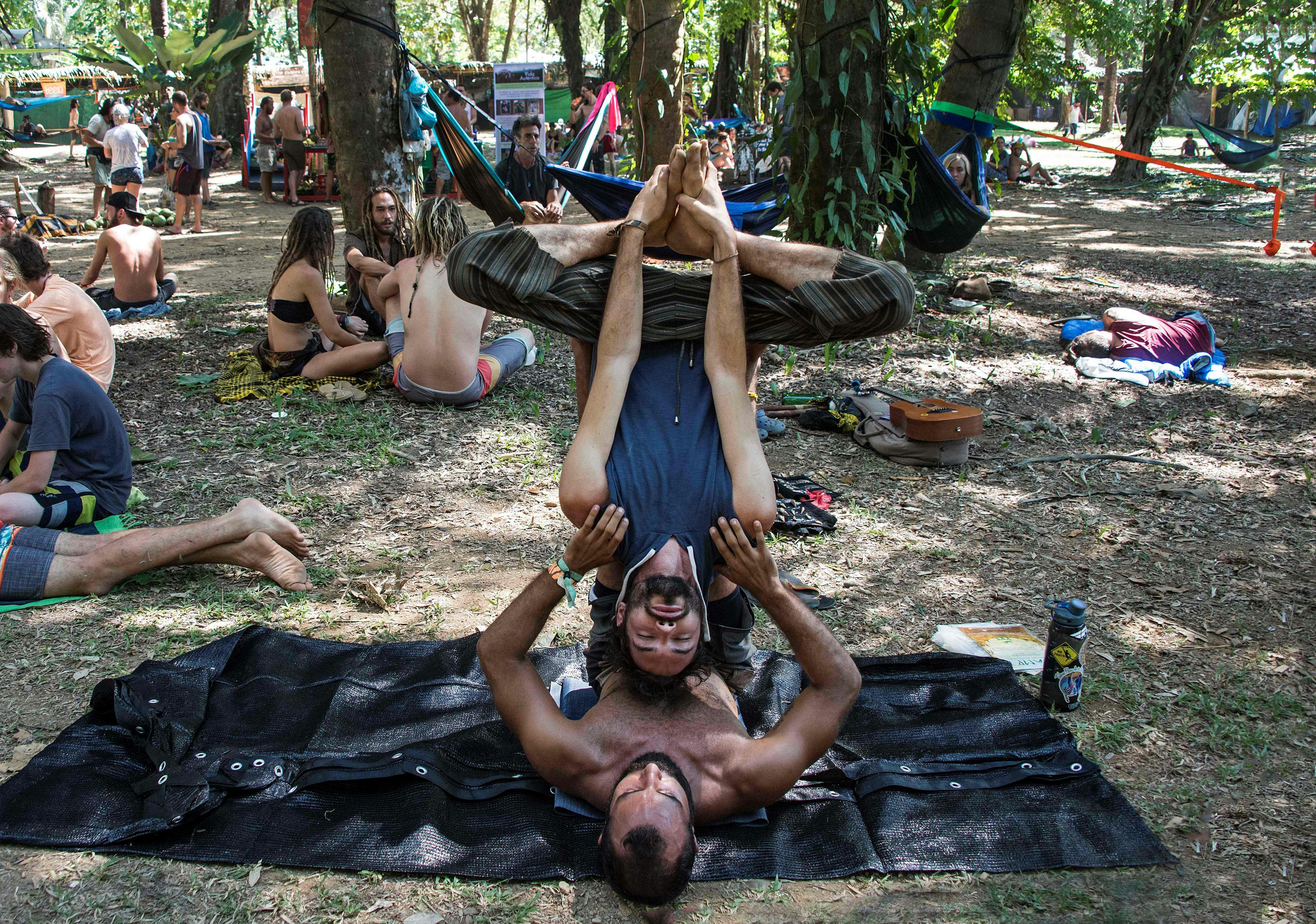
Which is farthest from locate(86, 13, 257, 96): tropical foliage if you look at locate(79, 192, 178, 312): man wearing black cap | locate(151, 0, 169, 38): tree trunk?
locate(79, 192, 178, 312): man wearing black cap

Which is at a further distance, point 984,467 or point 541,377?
point 541,377

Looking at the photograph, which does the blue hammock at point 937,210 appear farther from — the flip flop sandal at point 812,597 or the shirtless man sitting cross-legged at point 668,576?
the shirtless man sitting cross-legged at point 668,576

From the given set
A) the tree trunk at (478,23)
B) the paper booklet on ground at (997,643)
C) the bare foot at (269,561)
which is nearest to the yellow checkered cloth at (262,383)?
the bare foot at (269,561)

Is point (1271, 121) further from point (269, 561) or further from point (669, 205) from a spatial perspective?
point (269, 561)

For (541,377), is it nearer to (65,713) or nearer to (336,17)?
(336,17)

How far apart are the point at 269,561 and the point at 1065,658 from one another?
293 centimetres

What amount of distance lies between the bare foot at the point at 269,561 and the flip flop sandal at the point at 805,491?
2.14 meters

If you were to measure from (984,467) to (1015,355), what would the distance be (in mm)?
2087

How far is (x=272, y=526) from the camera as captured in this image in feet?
12.8

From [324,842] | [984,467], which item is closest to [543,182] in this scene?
[984,467]

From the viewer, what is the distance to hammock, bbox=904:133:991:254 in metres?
6.59

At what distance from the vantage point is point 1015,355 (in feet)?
22.8

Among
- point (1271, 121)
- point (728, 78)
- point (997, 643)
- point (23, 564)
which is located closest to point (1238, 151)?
point (728, 78)

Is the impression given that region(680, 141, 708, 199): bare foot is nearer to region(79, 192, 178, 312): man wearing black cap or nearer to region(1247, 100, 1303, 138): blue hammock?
region(79, 192, 178, 312): man wearing black cap
